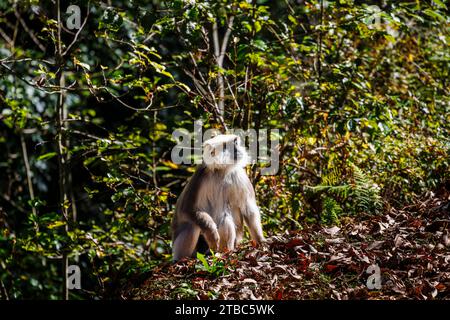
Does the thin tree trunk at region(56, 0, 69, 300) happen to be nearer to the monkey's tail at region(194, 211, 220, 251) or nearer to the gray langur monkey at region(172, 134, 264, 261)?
the gray langur monkey at region(172, 134, 264, 261)

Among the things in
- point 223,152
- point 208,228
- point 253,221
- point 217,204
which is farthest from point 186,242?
point 223,152

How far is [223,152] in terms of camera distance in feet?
24.4

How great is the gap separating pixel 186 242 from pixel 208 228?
29 centimetres

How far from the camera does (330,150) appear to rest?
8.17m

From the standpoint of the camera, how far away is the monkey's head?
24.3ft

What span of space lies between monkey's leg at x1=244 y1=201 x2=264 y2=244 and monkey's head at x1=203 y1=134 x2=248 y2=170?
545mm

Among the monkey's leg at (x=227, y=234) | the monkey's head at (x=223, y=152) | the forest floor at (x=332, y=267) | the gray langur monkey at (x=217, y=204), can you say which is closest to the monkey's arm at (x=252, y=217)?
the gray langur monkey at (x=217, y=204)

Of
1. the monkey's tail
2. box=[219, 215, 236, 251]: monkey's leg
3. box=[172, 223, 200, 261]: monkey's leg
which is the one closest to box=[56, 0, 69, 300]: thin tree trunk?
box=[172, 223, 200, 261]: monkey's leg

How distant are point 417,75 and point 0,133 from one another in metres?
8.37

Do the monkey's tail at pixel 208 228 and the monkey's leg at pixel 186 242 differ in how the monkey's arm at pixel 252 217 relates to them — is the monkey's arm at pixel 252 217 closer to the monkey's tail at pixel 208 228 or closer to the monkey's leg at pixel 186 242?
the monkey's tail at pixel 208 228

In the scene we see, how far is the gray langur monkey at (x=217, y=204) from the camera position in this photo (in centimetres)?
723

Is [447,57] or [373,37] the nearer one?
[373,37]

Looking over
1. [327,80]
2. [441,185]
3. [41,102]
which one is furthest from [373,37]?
[41,102]

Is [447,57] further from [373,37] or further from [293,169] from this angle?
[293,169]
